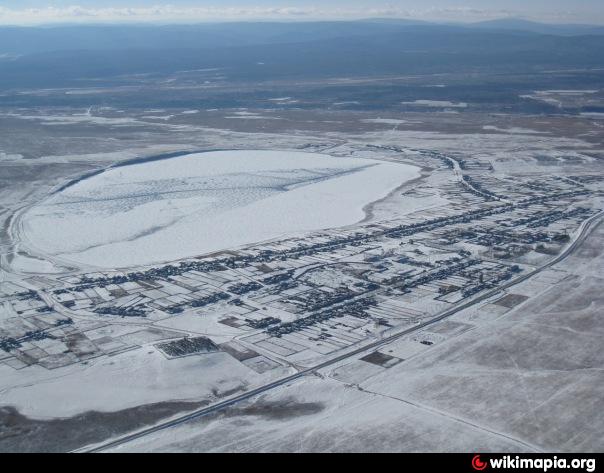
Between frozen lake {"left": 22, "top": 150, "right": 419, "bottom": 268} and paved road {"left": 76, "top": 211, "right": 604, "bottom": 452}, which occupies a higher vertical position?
frozen lake {"left": 22, "top": 150, "right": 419, "bottom": 268}

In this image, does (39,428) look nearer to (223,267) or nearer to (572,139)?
(223,267)

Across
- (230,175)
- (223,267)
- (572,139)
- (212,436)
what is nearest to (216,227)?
(223,267)

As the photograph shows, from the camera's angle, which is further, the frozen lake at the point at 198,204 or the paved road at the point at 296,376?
the frozen lake at the point at 198,204

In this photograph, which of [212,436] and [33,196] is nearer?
[212,436]

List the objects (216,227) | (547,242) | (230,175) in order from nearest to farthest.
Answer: (547,242)
(216,227)
(230,175)

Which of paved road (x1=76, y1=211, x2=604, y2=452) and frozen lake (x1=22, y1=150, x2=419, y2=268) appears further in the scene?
frozen lake (x1=22, y1=150, x2=419, y2=268)

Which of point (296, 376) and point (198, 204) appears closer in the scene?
point (296, 376)

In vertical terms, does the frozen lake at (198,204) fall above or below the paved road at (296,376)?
above

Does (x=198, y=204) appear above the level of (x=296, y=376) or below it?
above
